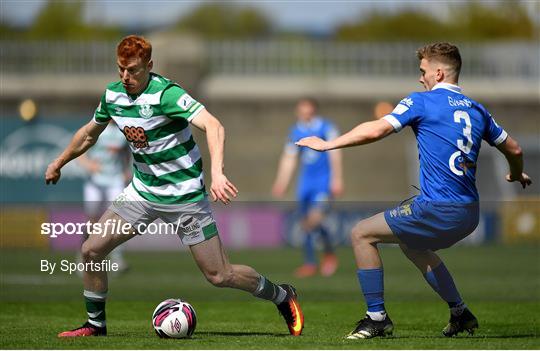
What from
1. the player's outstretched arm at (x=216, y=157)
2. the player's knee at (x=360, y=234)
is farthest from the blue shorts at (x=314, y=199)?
the player's outstretched arm at (x=216, y=157)

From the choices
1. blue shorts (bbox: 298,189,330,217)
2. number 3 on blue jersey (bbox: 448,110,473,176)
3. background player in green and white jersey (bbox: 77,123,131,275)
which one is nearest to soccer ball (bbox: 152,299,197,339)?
number 3 on blue jersey (bbox: 448,110,473,176)

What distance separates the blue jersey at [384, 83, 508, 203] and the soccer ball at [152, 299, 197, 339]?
2022 millimetres

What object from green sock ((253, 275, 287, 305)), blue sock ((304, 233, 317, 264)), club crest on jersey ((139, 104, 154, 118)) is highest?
club crest on jersey ((139, 104, 154, 118))

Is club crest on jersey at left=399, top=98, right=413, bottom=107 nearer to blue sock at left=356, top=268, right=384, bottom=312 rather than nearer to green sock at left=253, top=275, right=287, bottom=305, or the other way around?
blue sock at left=356, top=268, right=384, bottom=312

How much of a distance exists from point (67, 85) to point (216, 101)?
4173 millimetres

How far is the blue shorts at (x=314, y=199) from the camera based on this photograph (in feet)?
57.5

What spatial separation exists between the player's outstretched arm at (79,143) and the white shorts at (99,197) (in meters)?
7.57

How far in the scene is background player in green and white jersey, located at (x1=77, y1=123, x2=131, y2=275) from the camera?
16.6m

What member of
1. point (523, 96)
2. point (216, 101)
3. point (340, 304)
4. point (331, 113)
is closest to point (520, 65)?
point (523, 96)

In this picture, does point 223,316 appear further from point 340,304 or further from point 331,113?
point 331,113

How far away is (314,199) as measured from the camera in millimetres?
17641

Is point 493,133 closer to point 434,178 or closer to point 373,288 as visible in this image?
point 434,178

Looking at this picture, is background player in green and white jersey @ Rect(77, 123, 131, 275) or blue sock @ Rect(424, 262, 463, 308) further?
background player in green and white jersey @ Rect(77, 123, 131, 275)

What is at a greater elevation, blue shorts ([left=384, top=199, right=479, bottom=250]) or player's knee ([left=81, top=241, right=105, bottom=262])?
blue shorts ([left=384, top=199, right=479, bottom=250])
